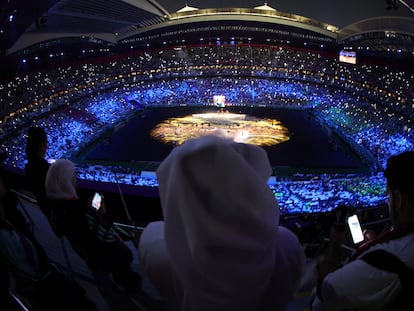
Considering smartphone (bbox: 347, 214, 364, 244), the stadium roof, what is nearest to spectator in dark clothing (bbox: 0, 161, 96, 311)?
smartphone (bbox: 347, 214, 364, 244)

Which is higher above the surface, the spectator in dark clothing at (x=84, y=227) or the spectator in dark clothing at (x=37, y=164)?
the spectator in dark clothing at (x=37, y=164)

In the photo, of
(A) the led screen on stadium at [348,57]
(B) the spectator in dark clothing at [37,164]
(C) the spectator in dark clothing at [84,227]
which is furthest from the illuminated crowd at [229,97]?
(B) the spectator in dark clothing at [37,164]

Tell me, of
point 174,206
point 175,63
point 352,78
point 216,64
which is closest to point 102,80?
point 175,63

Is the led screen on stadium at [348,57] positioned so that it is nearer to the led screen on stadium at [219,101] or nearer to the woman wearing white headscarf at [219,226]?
the led screen on stadium at [219,101]

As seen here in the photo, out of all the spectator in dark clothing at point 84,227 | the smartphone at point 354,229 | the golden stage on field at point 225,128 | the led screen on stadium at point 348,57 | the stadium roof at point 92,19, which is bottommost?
the golden stage on field at point 225,128

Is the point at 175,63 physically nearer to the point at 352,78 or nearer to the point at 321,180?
the point at 352,78
